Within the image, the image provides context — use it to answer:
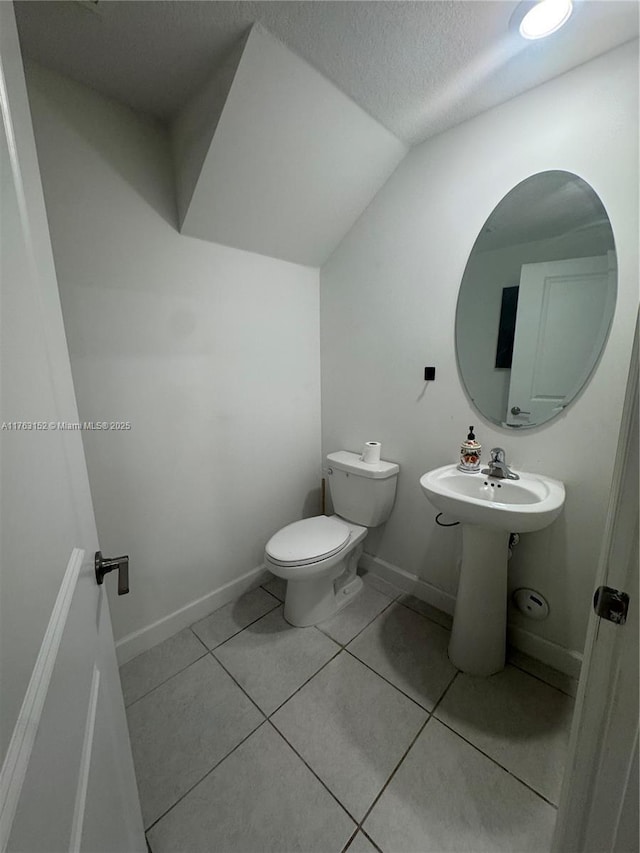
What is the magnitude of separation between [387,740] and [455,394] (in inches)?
53.2

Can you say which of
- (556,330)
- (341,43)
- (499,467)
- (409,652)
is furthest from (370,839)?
(341,43)

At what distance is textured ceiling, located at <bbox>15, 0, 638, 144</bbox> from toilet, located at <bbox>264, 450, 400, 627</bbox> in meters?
1.56

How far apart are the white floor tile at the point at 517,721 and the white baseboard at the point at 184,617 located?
3.57ft

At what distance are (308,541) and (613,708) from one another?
1.17 meters

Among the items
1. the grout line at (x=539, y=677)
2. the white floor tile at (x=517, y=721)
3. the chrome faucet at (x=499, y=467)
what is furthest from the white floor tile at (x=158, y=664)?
the chrome faucet at (x=499, y=467)

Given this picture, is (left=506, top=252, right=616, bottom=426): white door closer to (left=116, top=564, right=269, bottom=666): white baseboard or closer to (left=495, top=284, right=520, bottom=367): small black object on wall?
(left=495, top=284, right=520, bottom=367): small black object on wall

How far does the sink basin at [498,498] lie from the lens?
1049 mm

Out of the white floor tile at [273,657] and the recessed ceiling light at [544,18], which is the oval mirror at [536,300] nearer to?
the recessed ceiling light at [544,18]

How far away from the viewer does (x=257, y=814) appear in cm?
94

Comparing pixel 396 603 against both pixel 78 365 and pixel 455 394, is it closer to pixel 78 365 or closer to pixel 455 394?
pixel 455 394

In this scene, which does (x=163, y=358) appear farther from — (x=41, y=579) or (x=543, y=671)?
(x=543, y=671)

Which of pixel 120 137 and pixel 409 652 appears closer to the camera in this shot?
pixel 120 137

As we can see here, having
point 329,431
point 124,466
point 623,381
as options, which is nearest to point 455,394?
point 623,381

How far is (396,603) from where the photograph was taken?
69.1 inches
